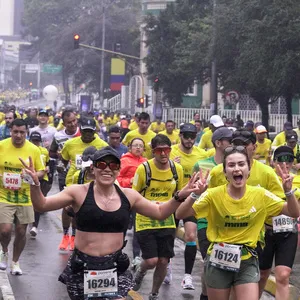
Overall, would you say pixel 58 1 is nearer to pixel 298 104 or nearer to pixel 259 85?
pixel 298 104

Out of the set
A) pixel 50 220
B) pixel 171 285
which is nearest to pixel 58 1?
pixel 50 220

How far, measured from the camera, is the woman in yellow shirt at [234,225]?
761cm

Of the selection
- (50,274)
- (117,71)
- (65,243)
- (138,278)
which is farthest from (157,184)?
(117,71)

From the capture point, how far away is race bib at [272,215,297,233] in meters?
8.98

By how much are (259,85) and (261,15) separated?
11.6 ft

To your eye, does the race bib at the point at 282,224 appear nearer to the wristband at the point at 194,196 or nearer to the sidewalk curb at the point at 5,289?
the wristband at the point at 194,196

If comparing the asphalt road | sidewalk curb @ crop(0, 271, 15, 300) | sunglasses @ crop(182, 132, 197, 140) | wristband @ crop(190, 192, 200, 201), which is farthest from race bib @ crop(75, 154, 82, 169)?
wristband @ crop(190, 192, 200, 201)

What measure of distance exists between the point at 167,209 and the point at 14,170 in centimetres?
463

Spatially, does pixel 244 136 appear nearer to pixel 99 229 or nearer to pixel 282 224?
pixel 282 224

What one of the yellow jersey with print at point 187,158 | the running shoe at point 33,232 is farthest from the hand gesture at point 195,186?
the running shoe at point 33,232

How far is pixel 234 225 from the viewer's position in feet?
25.3

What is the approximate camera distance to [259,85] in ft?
116

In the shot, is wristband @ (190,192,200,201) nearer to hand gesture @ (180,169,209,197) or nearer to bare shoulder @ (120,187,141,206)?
hand gesture @ (180,169,209,197)

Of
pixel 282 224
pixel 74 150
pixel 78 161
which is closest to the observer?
pixel 282 224
